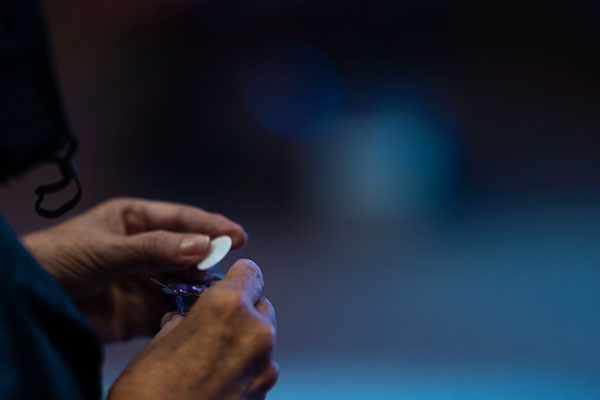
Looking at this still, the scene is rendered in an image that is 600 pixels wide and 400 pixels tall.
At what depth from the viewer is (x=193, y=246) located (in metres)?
0.67

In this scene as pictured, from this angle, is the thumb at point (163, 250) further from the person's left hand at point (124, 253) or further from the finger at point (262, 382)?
the finger at point (262, 382)

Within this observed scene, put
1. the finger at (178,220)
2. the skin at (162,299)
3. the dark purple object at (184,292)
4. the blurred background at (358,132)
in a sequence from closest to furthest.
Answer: the skin at (162,299) → the dark purple object at (184,292) → the finger at (178,220) → the blurred background at (358,132)

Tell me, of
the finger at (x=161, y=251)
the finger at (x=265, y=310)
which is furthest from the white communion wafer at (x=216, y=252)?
the finger at (x=265, y=310)

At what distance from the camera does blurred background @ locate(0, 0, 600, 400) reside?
1956mm

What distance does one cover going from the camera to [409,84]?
99.7 inches

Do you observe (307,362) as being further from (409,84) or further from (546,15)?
(546,15)

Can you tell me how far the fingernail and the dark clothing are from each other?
24 cm

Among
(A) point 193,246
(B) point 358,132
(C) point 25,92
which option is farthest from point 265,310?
(B) point 358,132

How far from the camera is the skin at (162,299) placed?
1.57ft

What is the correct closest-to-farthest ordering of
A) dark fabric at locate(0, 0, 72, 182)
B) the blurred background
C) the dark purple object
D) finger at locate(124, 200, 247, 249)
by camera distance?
dark fabric at locate(0, 0, 72, 182) → the dark purple object → finger at locate(124, 200, 247, 249) → the blurred background

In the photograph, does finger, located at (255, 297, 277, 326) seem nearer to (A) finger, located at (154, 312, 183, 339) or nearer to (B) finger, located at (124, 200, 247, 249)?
(A) finger, located at (154, 312, 183, 339)

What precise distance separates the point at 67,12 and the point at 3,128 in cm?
191

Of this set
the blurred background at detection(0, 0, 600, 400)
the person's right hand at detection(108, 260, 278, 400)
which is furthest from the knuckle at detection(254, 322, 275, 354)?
the blurred background at detection(0, 0, 600, 400)

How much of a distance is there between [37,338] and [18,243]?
0.08 m
